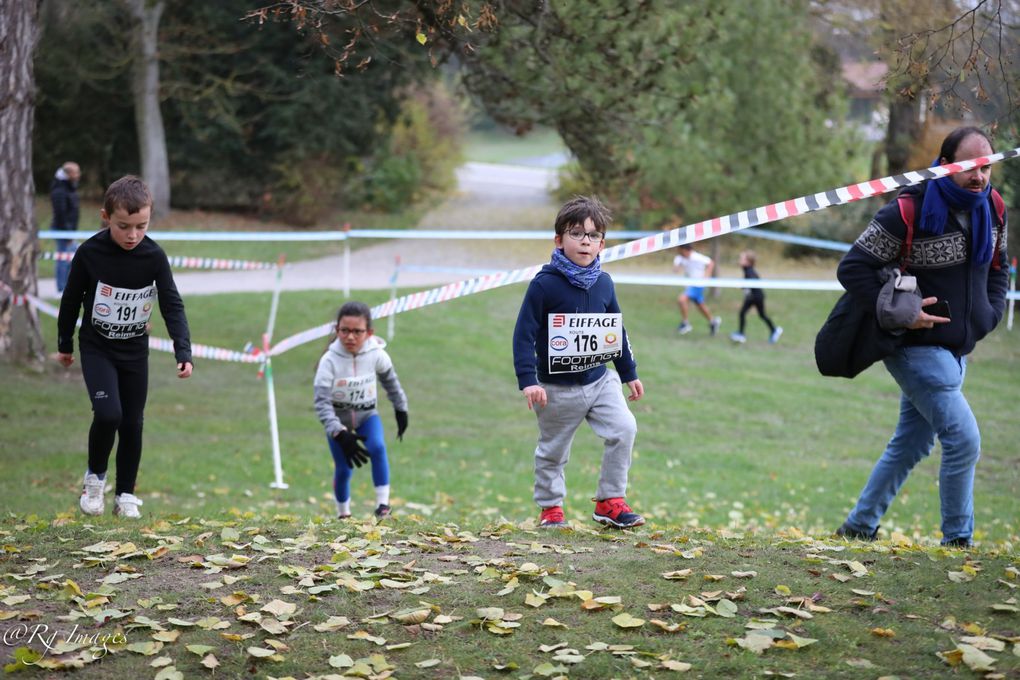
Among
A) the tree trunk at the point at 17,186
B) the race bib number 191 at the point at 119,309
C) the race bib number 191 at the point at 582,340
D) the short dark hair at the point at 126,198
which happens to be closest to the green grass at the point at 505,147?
the tree trunk at the point at 17,186

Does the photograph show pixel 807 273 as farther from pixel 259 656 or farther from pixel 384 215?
pixel 259 656

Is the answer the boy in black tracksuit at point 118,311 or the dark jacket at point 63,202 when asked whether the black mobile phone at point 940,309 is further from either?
the dark jacket at point 63,202

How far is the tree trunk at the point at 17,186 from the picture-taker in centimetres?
1156

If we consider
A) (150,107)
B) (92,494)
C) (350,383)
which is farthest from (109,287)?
(150,107)

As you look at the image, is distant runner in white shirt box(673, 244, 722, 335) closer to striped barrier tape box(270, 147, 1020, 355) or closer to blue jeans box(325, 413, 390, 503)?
striped barrier tape box(270, 147, 1020, 355)

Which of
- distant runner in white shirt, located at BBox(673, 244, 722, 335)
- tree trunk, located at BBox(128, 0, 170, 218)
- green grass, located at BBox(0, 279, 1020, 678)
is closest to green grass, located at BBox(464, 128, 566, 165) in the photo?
tree trunk, located at BBox(128, 0, 170, 218)

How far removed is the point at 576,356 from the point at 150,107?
26.9 meters

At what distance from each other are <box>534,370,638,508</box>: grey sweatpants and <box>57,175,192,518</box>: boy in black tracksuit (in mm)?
2209

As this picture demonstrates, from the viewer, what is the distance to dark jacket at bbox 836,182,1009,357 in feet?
18.9

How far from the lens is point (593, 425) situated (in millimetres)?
6129

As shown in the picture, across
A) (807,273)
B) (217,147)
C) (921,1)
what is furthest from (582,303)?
(217,147)

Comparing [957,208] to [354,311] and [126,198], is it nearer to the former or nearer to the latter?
[354,311]

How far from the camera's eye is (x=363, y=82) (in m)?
31.0

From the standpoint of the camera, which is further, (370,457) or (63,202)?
(63,202)
